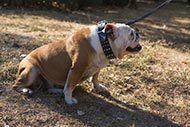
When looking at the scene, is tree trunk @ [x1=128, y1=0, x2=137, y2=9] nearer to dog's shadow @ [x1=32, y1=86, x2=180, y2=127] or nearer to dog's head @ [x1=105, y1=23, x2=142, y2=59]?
dog's shadow @ [x1=32, y1=86, x2=180, y2=127]

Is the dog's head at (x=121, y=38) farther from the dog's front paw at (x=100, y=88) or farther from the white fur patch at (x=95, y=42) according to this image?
the dog's front paw at (x=100, y=88)

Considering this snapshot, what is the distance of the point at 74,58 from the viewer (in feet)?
12.7

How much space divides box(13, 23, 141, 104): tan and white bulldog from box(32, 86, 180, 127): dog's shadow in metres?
0.11

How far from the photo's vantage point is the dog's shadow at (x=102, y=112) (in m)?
3.86

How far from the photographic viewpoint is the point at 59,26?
7.87 metres

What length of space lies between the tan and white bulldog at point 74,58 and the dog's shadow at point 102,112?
112 millimetres

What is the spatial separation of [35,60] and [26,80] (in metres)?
0.23

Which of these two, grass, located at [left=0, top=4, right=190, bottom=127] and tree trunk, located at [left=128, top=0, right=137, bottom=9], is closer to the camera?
grass, located at [left=0, top=4, right=190, bottom=127]

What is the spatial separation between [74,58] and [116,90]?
918 mm

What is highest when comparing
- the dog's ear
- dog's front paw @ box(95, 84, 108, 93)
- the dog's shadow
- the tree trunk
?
the dog's ear

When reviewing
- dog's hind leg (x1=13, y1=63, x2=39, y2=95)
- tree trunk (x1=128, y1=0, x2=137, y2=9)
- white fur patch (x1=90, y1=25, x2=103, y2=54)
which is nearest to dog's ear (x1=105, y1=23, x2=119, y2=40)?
white fur patch (x1=90, y1=25, x2=103, y2=54)

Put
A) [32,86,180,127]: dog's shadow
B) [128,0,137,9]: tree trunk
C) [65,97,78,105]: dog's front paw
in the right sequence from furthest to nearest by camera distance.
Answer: [128,0,137,9]: tree trunk, [65,97,78,105]: dog's front paw, [32,86,180,127]: dog's shadow

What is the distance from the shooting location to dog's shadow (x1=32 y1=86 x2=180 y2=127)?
3.86m

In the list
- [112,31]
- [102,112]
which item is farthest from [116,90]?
[112,31]
